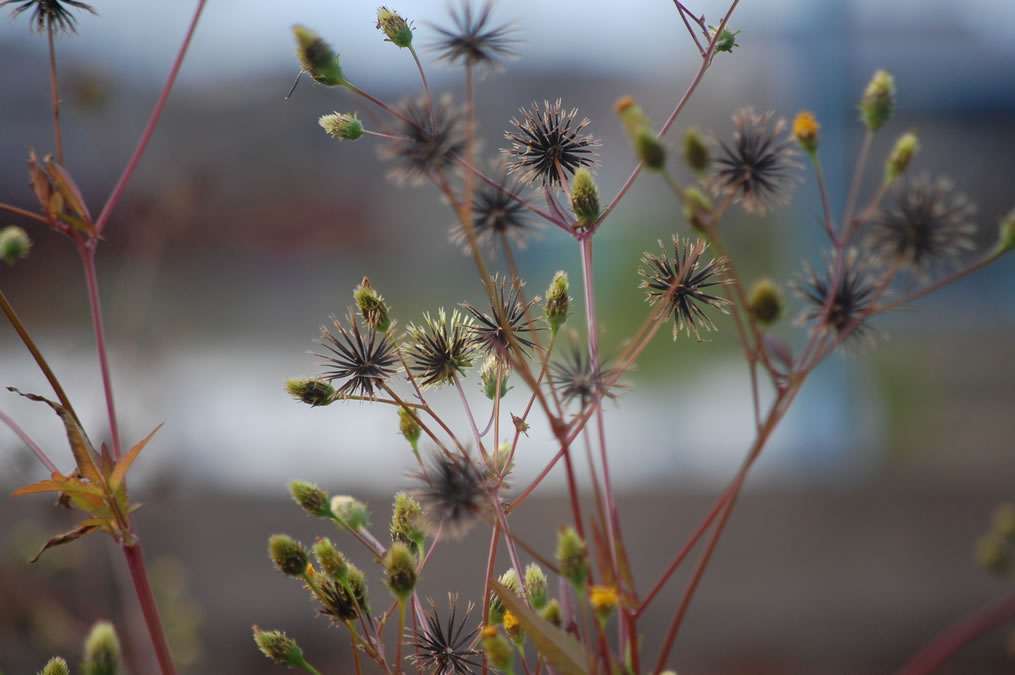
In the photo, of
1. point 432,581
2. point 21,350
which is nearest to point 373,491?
point 432,581

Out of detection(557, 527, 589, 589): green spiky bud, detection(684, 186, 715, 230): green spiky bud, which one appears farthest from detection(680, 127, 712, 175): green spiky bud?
detection(557, 527, 589, 589): green spiky bud

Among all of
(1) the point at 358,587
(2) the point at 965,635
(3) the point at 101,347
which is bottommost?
(2) the point at 965,635

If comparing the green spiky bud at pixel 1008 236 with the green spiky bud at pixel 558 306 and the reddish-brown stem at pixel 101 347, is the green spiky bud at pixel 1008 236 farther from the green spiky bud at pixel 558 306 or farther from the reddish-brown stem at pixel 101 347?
the reddish-brown stem at pixel 101 347

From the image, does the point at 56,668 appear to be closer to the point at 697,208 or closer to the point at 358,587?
the point at 358,587

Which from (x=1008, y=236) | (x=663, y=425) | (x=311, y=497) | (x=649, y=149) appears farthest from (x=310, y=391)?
(x=663, y=425)

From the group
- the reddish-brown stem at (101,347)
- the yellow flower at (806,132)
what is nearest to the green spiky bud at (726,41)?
the yellow flower at (806,132)

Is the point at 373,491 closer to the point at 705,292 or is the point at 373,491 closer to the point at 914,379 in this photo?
the point at 705,292
